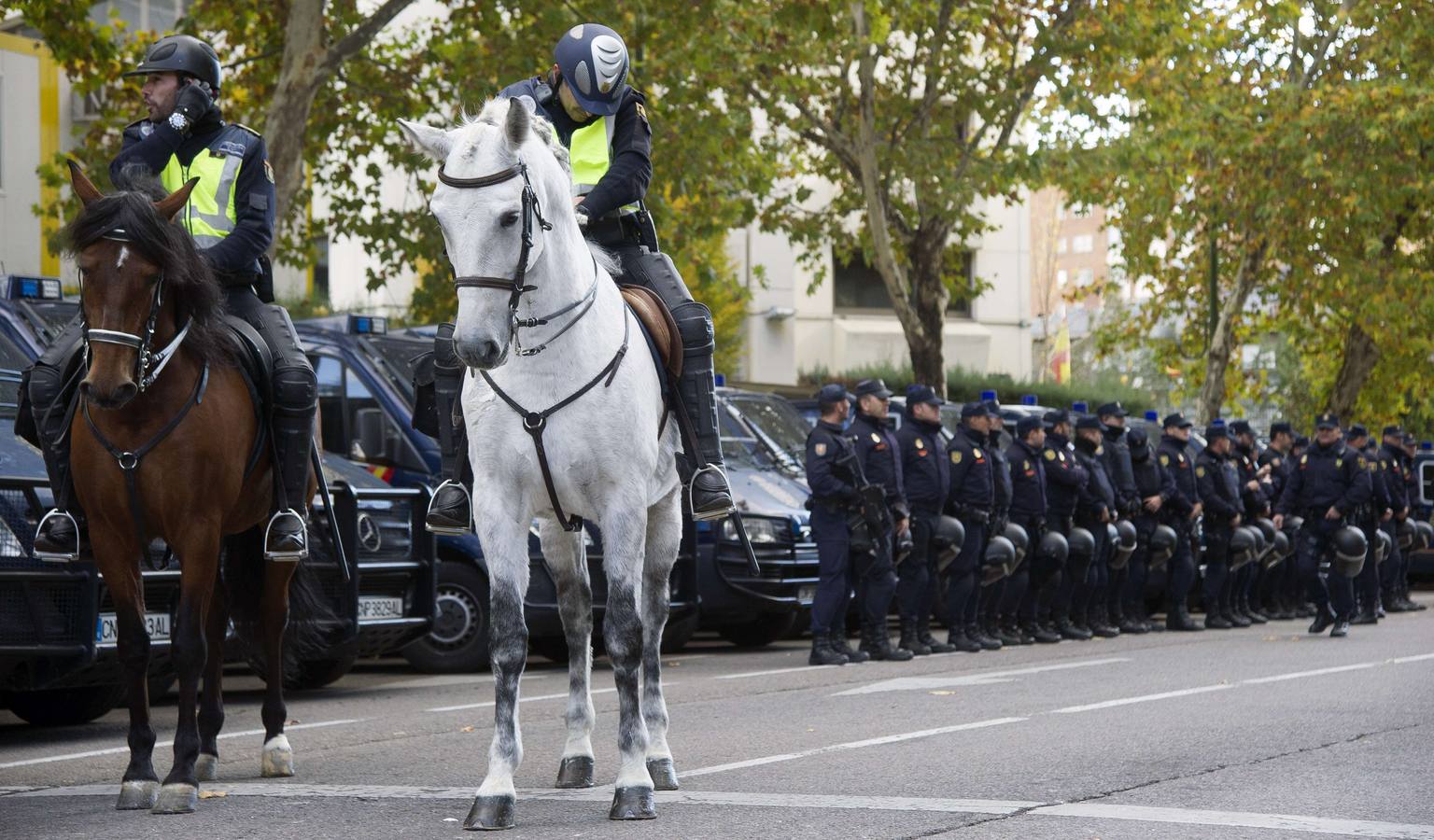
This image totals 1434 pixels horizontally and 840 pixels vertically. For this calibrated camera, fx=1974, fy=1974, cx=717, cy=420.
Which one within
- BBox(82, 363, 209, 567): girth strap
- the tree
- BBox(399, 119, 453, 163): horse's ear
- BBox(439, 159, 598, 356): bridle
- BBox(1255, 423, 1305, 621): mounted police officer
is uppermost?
the tree

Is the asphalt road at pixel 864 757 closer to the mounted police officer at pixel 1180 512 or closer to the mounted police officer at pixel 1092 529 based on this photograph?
the mounted police officer at pixel 1092 529

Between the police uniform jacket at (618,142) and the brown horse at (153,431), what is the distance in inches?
53.4

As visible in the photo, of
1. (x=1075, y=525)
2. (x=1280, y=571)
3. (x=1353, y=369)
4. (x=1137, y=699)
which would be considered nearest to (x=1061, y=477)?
(x=1075, y=525)

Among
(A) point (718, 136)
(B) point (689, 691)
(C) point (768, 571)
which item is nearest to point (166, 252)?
(B) point (689, 691)

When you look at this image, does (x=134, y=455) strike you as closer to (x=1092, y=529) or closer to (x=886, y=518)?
(x=886, y=518)

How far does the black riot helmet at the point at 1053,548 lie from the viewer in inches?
685

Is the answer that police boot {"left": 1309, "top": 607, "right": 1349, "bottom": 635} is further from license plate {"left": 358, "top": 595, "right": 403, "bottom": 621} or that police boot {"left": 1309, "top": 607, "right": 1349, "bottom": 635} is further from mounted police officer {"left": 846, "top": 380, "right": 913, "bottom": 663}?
license plate {"left": 358, "top": 595, "right": 403, "bottom": 621}

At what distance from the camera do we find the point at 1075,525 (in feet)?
60.3

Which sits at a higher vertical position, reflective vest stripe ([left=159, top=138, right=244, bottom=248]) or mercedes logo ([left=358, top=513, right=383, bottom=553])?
reflective vest stripe ([left=159, top=138, right=244, bottom=248])

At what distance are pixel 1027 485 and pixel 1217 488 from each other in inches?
136

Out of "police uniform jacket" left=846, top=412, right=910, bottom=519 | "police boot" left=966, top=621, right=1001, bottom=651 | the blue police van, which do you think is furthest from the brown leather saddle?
"police boot" left=966, top=621, right=1001, bottom=651

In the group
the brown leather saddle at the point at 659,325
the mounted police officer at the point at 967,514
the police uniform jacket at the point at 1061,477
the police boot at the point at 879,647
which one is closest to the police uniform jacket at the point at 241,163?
the brown leather saddle at the point at 659,325

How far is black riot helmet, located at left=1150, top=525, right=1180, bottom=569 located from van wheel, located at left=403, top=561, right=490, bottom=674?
26.0 ft

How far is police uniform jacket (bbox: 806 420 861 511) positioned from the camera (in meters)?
14.6
